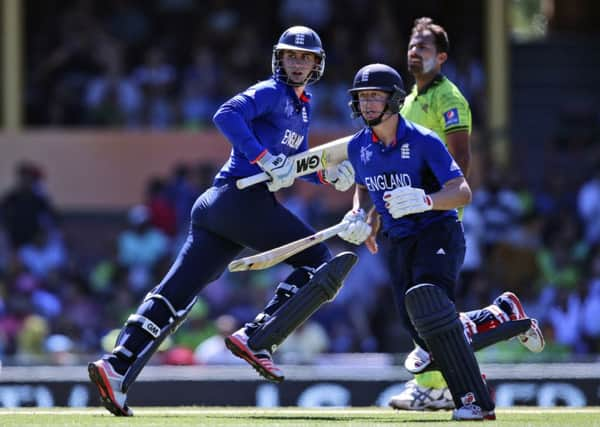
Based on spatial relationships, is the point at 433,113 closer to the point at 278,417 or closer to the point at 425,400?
the point at 425,400

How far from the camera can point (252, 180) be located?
7.46 m

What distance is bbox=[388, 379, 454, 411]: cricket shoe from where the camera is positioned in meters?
8.02

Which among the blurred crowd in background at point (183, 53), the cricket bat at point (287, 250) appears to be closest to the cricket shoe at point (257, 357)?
the cricket bat at point (287, 250)

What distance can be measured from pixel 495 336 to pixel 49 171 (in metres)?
8.72

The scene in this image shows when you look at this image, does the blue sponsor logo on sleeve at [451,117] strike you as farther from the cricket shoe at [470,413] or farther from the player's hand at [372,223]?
the cricket shoe at [470,413]

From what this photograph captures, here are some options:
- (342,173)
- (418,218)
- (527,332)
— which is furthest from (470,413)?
(342,173)

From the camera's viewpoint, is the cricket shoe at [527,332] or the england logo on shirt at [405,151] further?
the cricket shoe at [527,332]

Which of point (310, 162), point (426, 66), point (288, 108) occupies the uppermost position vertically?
point (426, 66)

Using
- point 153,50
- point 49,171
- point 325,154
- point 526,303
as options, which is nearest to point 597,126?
point 526,303

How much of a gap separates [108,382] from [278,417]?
0.87 metres

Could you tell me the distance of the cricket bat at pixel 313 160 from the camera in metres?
7.46

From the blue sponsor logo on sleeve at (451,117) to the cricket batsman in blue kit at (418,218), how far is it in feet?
2.34

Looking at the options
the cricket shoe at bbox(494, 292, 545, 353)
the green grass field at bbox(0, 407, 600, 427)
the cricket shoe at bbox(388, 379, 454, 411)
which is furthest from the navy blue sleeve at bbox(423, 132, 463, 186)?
the cricket shoe at bbox(388, 379, 454, 411)

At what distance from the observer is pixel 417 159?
7.14 meters
